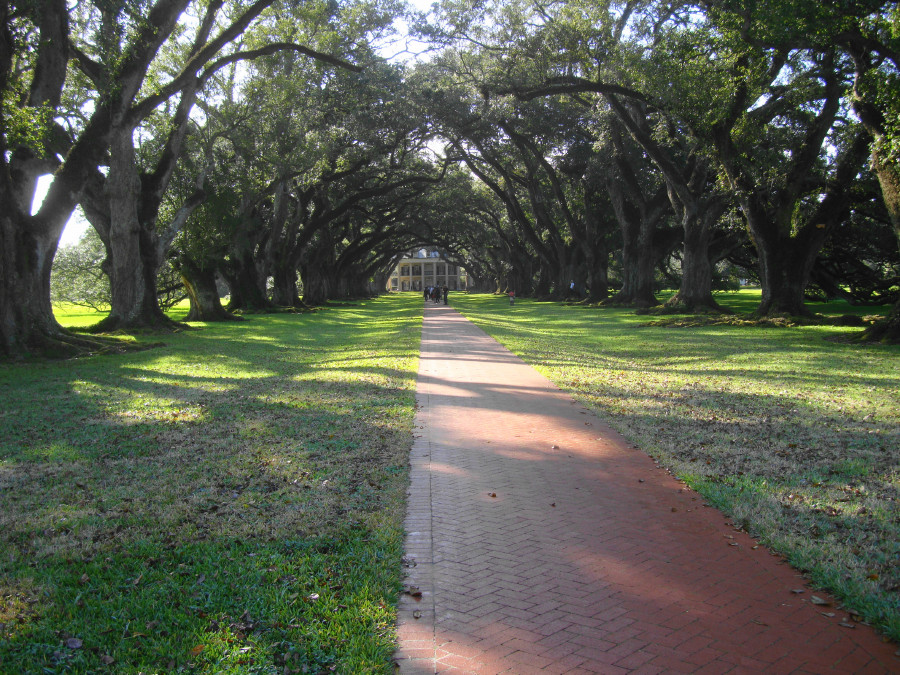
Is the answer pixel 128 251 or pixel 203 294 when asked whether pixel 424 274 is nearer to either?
pixel 203 294

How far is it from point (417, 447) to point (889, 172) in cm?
→ 1345

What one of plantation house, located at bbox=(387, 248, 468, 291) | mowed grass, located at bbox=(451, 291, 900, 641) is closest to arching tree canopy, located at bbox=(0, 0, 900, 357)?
mowed grass, located at bbox=(451, 291, 900, 641)

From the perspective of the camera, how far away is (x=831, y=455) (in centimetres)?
614

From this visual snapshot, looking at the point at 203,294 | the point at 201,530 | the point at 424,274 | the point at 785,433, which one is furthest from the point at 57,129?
the point at 424,274

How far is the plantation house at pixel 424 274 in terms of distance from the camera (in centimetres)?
15012

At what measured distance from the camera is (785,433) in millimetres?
6961

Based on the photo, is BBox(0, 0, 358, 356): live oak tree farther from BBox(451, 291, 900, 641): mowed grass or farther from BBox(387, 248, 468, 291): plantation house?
BBox(387, 248, 468, 291): plantation house

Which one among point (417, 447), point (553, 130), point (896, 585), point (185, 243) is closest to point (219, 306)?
point (185, 243)

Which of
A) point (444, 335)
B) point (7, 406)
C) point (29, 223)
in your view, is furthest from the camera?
point (444, 335)

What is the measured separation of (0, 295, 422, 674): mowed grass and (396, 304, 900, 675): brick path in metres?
0.27

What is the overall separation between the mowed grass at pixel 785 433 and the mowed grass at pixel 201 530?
2.51 metres

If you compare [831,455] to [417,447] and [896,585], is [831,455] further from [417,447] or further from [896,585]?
[417,447]

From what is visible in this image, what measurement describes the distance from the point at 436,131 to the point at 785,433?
2431cm

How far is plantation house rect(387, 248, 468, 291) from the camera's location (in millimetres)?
150125
